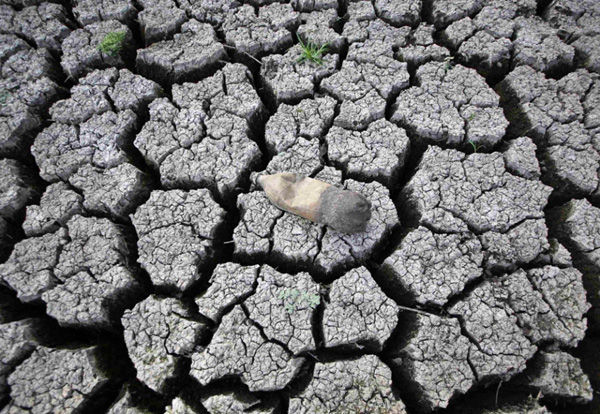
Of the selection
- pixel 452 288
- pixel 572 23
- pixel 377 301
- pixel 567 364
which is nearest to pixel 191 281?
pixel 377 301

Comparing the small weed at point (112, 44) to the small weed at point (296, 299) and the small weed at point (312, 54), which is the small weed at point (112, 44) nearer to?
the small weed at point (312, 54)

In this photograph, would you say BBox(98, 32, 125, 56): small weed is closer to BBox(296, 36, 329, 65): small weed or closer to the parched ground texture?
the parched ground texture

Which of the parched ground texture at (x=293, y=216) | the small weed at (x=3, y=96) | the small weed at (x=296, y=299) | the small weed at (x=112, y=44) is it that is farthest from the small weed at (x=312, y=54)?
the small weed at (x=3, y=96)

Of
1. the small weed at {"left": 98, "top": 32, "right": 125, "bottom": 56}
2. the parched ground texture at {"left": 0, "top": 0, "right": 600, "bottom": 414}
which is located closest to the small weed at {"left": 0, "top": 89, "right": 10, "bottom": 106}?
the parched ground texture at {"left": 0, "top": 0, "right": 600, "bottom": 414}

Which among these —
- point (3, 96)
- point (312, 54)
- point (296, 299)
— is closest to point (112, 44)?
point (3, 96)

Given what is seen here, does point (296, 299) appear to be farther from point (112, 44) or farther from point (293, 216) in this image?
→ point (112, 44)

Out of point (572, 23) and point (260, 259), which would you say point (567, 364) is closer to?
point (260, 259)
